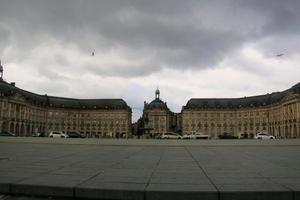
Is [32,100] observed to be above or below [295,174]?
above

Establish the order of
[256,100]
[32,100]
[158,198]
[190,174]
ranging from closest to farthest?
[158,198] → [190,174] → [32,100] → [256,100]

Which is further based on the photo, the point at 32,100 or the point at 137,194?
the point at 32,100

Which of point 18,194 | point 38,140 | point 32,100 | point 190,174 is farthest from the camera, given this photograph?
point 32,100

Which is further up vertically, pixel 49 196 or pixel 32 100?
pixel 32 100

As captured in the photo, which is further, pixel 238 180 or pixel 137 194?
pixel 238 180

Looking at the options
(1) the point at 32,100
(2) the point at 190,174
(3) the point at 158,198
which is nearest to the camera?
(3) the point at 158,198

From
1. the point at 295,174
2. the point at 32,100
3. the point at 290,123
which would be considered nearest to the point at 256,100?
the point at 290,123

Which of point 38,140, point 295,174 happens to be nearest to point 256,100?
point 38,140

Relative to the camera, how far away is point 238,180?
9719mm

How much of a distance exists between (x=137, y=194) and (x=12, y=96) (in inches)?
6140

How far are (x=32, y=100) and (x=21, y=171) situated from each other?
176m

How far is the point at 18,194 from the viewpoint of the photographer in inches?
332

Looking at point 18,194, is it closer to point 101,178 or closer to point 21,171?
point 101,178

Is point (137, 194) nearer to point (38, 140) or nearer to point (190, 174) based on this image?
point (190, 174)
